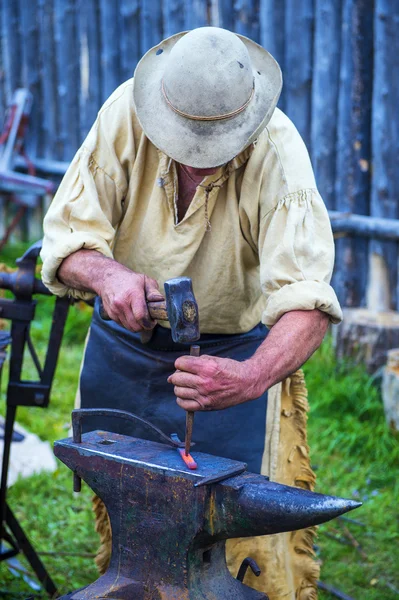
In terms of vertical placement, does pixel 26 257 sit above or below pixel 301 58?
below

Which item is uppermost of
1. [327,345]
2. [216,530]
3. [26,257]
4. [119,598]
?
[26,257]

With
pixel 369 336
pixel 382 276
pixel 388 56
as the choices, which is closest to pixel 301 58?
pixel 388 56

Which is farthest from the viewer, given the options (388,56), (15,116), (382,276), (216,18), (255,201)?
(15,116)

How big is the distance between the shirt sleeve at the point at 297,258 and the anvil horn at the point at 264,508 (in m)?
0.54

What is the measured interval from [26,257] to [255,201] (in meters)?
0.99

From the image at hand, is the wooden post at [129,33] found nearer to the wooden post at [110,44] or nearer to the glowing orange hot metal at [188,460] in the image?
the wooden post at [110,44]

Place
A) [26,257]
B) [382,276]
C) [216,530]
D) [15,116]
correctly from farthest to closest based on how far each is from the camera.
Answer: [15,116] → [382,276] → [26,257] → [216,530]

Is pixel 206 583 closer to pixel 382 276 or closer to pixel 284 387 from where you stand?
pixel 284 387

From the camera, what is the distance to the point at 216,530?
2.08 metres

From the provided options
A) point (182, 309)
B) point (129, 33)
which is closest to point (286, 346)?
point (182, 309)

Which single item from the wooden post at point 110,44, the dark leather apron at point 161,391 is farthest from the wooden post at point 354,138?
the dark leather apron at point 161,391

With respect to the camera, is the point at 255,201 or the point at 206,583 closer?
the point at 206,583

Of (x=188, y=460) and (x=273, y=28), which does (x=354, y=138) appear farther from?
(x=188, y=460)

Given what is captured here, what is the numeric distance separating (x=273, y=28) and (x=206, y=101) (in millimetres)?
3529
